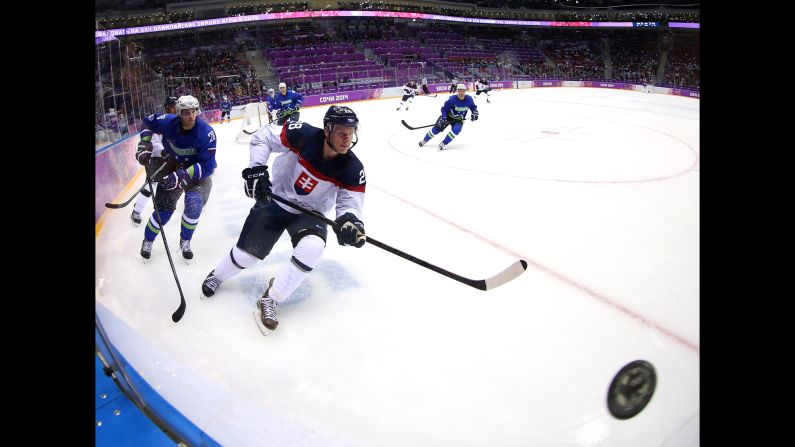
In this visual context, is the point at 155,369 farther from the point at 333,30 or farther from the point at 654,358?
the point at 333,30

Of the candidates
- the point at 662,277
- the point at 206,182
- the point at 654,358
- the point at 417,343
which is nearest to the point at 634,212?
the point at 662,277

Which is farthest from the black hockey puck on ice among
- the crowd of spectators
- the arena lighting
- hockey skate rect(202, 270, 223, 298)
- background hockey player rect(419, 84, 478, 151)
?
the arena lighting

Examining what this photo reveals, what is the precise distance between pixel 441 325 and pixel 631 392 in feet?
3.30

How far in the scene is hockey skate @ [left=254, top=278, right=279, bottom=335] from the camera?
88.2 inches

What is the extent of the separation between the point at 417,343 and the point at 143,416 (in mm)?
1236

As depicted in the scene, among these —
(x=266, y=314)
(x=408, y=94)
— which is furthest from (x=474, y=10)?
(x=266, y=314)

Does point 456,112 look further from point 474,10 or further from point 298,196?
point 474,10

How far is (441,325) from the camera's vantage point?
2377 mm

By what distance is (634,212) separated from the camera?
4125 millimetres

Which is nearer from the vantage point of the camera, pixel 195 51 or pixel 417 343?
pixel 417 343

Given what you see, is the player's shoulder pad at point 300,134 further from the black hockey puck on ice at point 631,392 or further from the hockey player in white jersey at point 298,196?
the black hockey puck on ice at point 631,392

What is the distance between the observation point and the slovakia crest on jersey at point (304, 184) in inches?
96.2

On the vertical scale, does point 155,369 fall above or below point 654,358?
above
